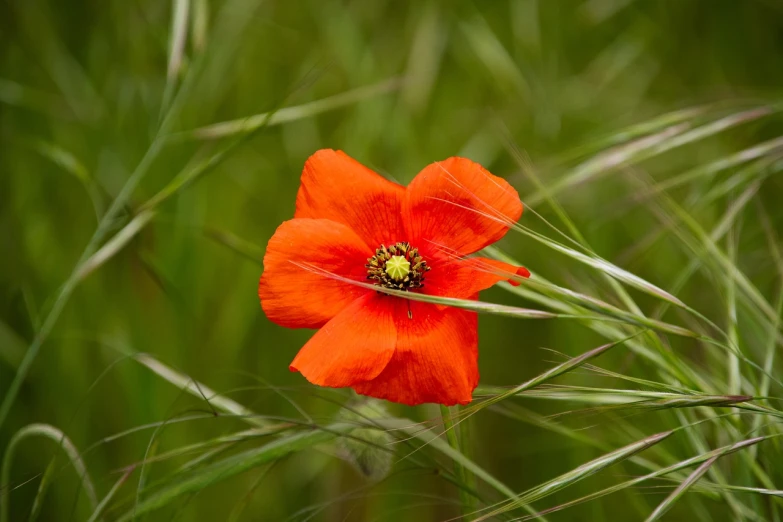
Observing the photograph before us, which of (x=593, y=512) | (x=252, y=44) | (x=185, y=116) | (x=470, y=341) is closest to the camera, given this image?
(x=470, y=341)

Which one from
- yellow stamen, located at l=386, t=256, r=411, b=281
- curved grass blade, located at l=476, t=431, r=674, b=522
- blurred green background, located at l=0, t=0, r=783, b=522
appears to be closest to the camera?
curved grass blade, located at l=476, t=431, r=674, b=522

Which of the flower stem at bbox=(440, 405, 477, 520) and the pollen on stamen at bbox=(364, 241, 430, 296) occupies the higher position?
the pollen on stamen at bbox=(364, 241, 430, 296)

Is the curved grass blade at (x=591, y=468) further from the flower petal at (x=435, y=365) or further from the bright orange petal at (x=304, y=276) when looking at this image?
the bright orange petal at (x=304, y=276)

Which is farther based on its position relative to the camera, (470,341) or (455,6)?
(455,6)

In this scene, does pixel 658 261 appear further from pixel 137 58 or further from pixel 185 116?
pixel 137 58

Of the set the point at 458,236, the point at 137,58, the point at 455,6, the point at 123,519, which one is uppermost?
the point at 455,6

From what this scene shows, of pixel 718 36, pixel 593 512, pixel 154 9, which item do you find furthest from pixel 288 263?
pixel 718 36

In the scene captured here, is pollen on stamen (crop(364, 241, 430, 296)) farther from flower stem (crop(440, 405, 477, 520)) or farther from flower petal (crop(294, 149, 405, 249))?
flower stem (crop(440, 405, 477, 520))

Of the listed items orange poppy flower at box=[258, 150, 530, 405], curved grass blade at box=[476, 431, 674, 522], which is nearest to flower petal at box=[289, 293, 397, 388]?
orange poppy flower at box=[258, 150, 530, 405]

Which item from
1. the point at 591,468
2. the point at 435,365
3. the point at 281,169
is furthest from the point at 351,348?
the point at 281,169
